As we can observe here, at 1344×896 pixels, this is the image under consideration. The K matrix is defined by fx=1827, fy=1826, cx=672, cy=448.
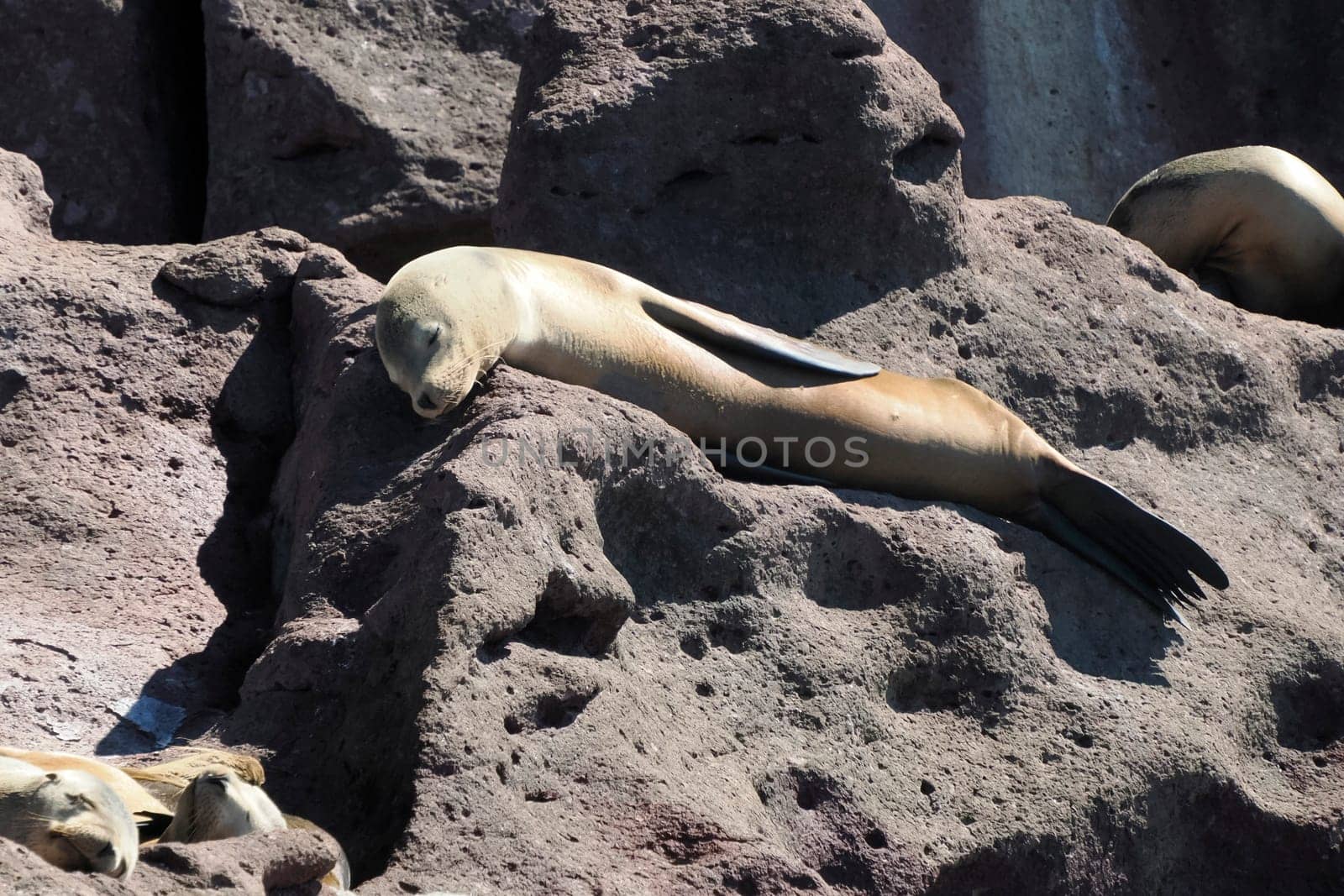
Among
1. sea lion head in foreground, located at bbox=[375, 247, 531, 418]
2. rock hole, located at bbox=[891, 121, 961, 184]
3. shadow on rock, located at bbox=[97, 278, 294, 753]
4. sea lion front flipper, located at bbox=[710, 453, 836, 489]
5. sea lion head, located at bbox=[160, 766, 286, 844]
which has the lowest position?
shadow on rock, located at bbox=[97, 278, 294, 753]

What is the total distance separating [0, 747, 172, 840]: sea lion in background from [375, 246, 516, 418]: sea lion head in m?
1.09

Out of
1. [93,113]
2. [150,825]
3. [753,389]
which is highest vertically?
[753,389]

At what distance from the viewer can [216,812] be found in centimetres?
265

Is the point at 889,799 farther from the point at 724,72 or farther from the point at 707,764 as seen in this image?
the point at 724,72

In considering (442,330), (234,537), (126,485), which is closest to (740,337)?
(442,330)

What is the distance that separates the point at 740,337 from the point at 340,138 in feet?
9.34

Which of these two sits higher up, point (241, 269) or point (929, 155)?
point (929, 155)

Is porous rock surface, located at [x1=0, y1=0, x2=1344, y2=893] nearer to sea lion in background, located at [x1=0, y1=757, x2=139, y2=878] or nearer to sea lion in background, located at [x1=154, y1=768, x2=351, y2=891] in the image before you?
sea lion in background, located at [x1=154, y1=768, x2=351, y2=891]

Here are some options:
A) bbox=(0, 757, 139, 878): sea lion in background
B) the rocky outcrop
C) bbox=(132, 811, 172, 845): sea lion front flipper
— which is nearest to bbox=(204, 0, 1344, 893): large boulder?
bbox=(132, 811, 172, 845): sea lion front flipper

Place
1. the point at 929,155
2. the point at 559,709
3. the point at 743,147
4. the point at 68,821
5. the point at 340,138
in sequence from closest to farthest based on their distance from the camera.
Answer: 1. the point at 68,821
2. the point at 559,709
3. the point at 743,147
4. the point at 929,155
5. the point at 340,138

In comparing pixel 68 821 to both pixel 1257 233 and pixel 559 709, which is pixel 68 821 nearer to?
pixel 559 709

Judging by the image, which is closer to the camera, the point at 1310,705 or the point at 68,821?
the point at 68,821

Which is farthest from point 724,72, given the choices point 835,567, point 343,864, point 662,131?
point 343,864

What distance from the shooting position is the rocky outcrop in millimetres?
9336
